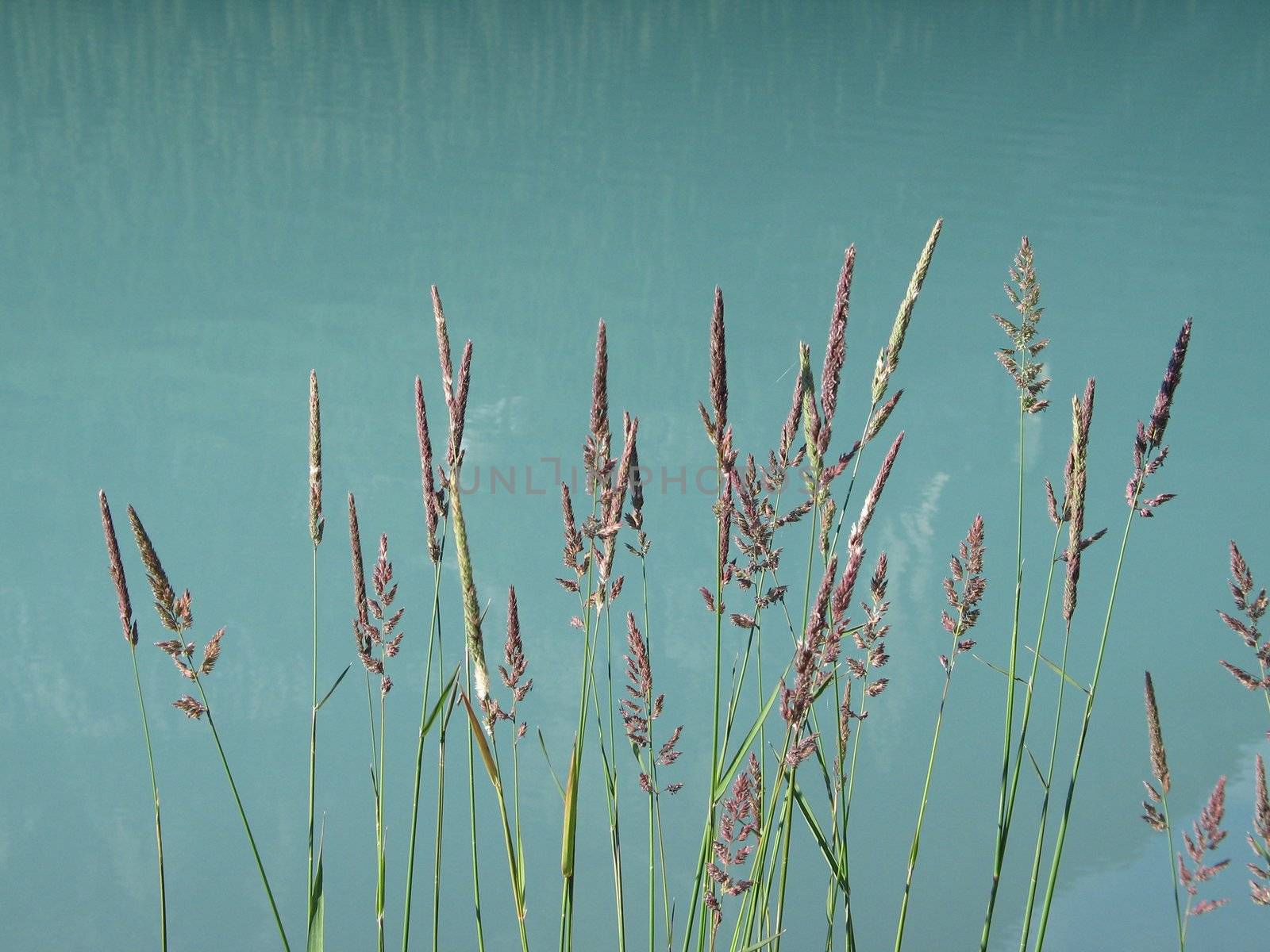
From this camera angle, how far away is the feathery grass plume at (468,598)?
669mm

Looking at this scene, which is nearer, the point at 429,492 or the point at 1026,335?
the point at 429,492

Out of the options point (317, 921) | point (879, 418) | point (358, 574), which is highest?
point (879, 418)

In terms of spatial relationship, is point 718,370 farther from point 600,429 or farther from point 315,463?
point 315,463

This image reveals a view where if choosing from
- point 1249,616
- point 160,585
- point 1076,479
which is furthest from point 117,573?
point 1249,616

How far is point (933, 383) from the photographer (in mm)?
3707

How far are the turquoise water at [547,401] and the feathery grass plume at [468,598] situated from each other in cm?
115

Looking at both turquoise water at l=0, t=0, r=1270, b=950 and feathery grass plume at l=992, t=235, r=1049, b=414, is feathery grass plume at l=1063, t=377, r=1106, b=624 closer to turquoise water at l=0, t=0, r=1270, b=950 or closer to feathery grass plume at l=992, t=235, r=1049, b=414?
feathery grass plume at l=992, t=235, r=1049, b=414

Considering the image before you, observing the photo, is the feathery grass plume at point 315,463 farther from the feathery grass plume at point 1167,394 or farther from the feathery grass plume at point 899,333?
the feathery grass plume at point 1167,394

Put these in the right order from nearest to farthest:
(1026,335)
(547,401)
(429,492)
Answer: (429,492)
(1026,335)
(547,401)

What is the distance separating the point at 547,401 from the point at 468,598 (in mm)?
2859

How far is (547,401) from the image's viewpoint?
3523 mm

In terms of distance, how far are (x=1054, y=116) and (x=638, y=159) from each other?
2.76 meters

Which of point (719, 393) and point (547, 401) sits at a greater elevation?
point (719, 393)

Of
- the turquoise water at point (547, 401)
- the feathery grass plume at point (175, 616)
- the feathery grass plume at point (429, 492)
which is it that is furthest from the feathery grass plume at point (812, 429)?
the turquoise water at point (547, 401)
